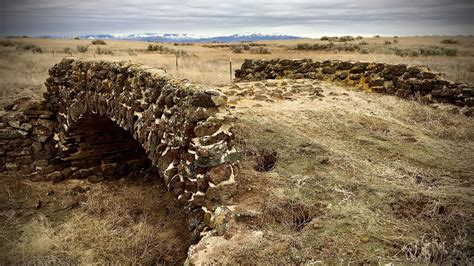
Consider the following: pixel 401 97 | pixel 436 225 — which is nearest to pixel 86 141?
pixel 436 225

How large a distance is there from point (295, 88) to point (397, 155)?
17.8ft

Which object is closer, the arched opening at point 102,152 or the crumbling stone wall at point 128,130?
the crumbling stone wall at point 128,130

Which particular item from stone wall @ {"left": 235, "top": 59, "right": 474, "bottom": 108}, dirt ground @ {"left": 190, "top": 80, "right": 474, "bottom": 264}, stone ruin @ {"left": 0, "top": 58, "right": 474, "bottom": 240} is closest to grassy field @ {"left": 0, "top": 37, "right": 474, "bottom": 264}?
dirt ground @ {"left": 190, "top": 80, "right": 474, "bottom": 264}

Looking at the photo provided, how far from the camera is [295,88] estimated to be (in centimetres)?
1194

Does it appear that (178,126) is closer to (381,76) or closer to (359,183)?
(359,183)

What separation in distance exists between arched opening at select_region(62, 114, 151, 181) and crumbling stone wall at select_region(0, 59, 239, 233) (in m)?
0.03

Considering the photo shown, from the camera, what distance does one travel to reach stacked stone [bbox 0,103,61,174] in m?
9.46

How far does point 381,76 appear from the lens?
40.2ft

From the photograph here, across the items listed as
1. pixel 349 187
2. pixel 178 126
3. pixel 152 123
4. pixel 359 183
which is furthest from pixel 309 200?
pixel 152 123

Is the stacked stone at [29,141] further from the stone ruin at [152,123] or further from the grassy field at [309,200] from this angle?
the grassy field at [309,200]

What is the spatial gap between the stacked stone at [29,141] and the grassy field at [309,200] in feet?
1.62

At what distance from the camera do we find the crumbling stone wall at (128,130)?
5137mm

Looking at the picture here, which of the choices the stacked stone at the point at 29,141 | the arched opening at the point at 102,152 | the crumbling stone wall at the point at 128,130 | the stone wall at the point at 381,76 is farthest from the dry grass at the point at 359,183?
the stacked stone at the point at 29,141

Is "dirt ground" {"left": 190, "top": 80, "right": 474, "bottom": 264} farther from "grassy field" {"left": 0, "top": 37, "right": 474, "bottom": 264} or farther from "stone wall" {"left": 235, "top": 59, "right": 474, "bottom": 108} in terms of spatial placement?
"stone wall" {"left": 235, "top": 59, "right": 474, "bottom": 108}
